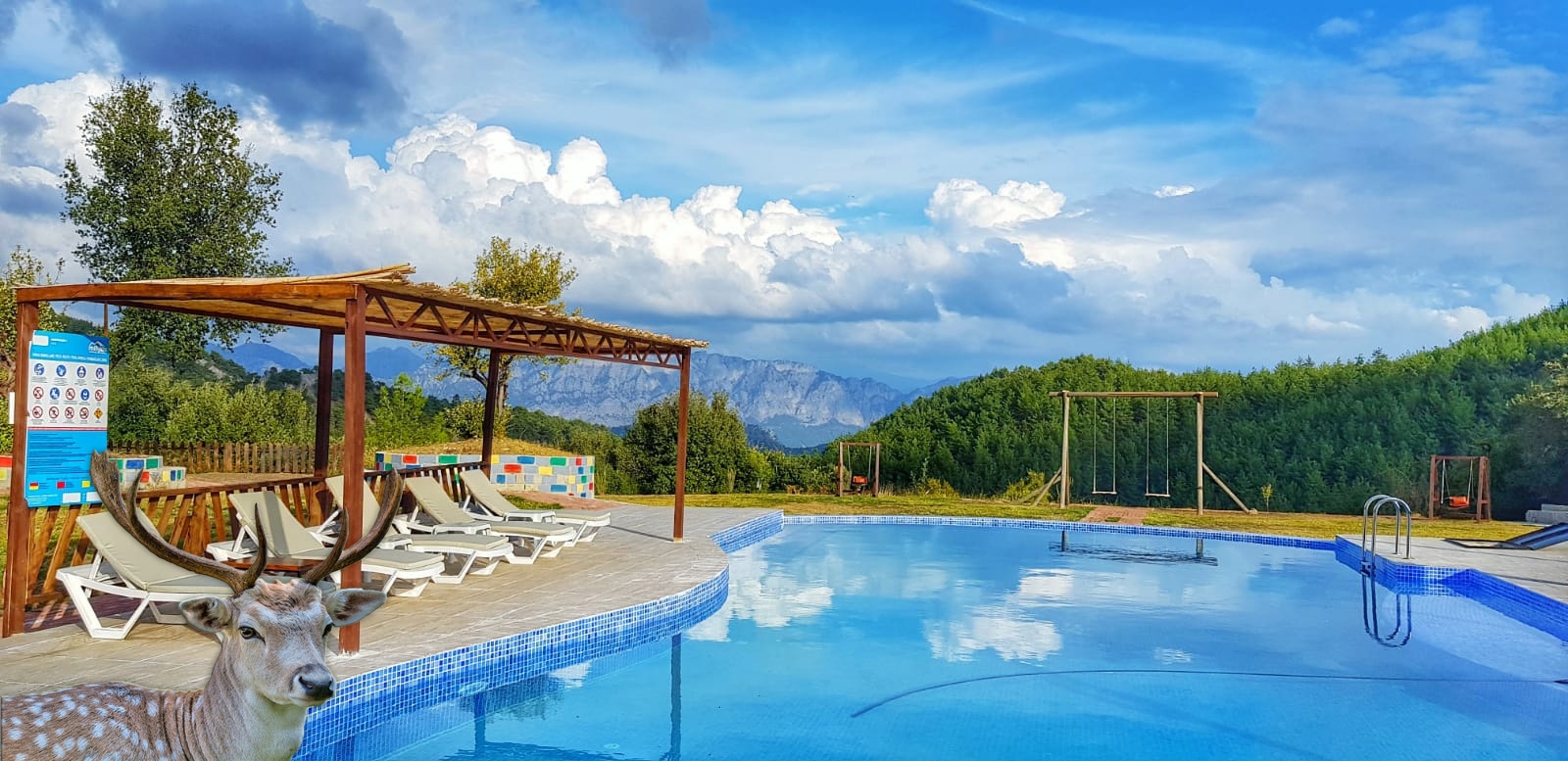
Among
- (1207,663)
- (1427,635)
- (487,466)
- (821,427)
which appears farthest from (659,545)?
(821,427)

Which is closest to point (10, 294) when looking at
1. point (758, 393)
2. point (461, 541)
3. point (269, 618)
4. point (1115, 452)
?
point (461, 541)

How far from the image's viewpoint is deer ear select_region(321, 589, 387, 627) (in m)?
2.81

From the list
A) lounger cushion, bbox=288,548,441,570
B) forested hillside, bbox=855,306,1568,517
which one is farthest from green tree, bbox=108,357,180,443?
lounger cushion, bbox=288,548,441,570

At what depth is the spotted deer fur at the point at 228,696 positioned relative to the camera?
261cm

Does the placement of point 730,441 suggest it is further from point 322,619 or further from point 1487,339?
point 322,619

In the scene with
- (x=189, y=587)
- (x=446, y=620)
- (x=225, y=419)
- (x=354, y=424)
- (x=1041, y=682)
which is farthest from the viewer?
(x=225, y=419)

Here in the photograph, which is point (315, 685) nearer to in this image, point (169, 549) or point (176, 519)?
point (169, 549)

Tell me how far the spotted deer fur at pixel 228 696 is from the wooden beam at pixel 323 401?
7.13 metres

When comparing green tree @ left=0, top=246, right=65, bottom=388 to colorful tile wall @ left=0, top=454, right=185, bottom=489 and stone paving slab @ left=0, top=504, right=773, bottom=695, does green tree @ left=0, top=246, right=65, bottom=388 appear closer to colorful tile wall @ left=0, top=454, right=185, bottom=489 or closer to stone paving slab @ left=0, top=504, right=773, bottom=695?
colorful tile wall @ left=0, top=454, right=185, bottom=489

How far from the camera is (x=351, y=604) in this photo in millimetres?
2846

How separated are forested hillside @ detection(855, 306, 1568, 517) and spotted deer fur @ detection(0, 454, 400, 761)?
15909mm

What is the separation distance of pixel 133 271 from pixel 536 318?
14.1 metres

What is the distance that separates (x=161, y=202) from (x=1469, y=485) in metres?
22.4

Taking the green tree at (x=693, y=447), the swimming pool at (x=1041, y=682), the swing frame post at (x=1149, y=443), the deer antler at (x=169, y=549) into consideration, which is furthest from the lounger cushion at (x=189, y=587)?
the swing frame post at (x=1149, y=443)
